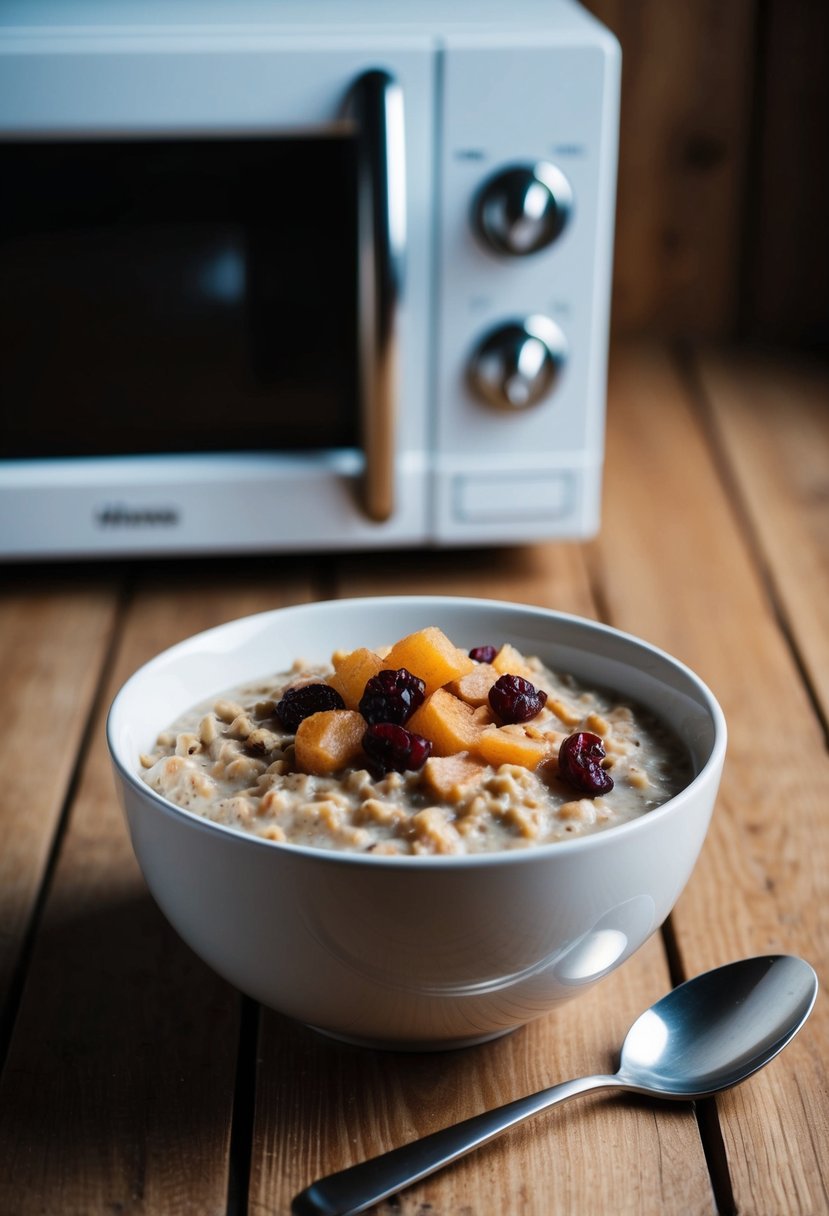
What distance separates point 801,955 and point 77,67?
2.87 ft

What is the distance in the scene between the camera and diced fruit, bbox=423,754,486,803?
2.48 ft

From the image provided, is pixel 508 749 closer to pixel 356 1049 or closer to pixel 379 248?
pixel 356 1049

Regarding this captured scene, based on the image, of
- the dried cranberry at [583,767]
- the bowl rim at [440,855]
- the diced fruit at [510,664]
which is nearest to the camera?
the bowl rim at [440,855]

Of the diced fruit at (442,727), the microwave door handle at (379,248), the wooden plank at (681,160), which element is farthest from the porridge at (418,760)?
the wooden plank at (681,160)

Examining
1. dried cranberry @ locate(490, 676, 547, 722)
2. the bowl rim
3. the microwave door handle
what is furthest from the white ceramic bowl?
the microwave door handle

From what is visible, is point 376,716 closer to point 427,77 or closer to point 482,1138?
point 482,1138

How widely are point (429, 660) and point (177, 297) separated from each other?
23.0 inches

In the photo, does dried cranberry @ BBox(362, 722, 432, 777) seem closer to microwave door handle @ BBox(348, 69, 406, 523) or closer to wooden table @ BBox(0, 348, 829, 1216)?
wooden table @ BBox(0, 348, 829, 1216)

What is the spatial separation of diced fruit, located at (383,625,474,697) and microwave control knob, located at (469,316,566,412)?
0.50 metres

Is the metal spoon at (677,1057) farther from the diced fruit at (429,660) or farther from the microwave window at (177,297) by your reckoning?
the microwave window at (177,297)

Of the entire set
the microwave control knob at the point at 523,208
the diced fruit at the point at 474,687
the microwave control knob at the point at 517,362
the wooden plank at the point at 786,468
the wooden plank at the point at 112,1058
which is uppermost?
the microwave control knob at the point at 523,208

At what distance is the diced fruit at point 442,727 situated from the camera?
0.79 meters

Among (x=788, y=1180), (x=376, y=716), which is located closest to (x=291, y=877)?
(x=376, y=716)

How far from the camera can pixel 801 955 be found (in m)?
0.90
